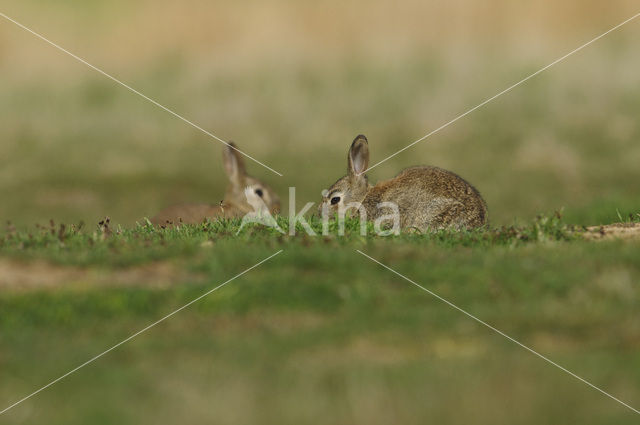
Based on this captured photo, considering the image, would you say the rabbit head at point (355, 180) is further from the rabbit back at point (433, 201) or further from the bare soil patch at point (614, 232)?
the bare soil patch at point (614, 232)

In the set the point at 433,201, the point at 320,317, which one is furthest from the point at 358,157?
the point at 320,317

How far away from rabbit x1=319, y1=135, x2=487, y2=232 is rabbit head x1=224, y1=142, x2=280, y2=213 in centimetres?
373

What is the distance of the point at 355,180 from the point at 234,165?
4.05 meters

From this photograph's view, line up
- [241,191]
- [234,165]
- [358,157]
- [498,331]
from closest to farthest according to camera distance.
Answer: [498,331], [358,157], [234,165], [241,191]

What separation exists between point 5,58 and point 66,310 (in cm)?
2867

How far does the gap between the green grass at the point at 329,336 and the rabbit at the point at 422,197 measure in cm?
271

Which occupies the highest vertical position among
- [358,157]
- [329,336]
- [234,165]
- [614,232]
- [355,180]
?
[234,165]

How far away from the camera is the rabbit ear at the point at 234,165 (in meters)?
18.9

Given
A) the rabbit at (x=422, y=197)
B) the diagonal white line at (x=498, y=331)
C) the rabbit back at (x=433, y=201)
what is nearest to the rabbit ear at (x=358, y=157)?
the rabbit at (x=422, y=197)

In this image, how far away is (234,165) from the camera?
18.9 meters

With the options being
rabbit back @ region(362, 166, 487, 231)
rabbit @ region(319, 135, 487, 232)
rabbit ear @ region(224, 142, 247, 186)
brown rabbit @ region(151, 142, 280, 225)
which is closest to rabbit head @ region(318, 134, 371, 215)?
rabbit @ region(319, 135, 487, 232)

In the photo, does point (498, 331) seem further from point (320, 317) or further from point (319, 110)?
point (319, 110)

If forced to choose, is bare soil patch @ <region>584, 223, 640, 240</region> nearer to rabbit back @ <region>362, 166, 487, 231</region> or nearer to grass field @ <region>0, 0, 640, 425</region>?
grass field @ <region>0, 0, 640, 425</region>

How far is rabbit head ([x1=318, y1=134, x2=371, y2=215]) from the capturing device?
15633mm
